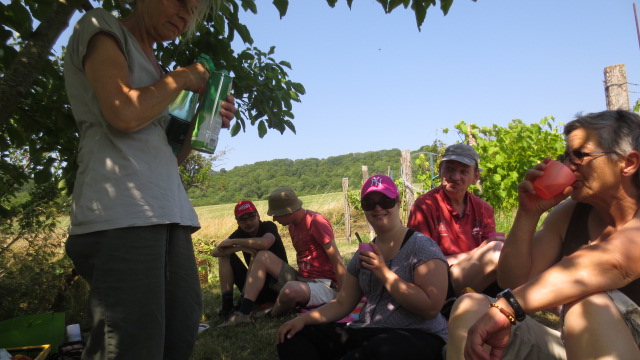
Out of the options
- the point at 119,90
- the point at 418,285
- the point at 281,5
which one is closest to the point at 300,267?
the point at 418,285

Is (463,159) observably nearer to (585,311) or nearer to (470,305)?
(470,305)

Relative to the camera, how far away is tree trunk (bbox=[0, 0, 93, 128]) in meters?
2.17

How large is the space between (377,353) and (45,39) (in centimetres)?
207

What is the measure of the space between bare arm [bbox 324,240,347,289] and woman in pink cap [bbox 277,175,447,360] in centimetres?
166

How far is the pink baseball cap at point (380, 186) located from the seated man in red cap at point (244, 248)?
2160 millimetres

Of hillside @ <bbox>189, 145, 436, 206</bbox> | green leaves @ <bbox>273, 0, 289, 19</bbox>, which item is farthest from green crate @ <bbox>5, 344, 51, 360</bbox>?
hillside @ <bbox>189, 145, 436, 206</bbox>

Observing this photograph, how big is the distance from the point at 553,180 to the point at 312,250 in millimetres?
3167

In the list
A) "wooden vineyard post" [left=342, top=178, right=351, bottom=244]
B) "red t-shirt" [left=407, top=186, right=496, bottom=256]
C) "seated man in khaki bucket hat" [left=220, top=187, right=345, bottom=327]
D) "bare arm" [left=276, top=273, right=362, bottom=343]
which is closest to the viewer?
"bare arm" [left=276, top=273, right=362, bottom=343]

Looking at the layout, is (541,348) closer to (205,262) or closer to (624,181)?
(624,181)

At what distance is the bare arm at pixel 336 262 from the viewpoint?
4.46 meters

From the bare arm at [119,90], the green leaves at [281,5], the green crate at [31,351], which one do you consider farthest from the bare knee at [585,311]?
the green crate at [31,351]

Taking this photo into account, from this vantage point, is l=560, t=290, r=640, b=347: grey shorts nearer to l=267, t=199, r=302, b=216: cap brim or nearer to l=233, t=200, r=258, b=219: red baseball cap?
l=267, t=199, r=302, b=216: cap brim

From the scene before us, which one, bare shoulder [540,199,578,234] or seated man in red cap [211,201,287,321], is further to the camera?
seated man in red cap [211,201,287,321]

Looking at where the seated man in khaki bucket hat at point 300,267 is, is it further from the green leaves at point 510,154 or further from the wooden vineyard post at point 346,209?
the wooden vineyard post at point 346,209
